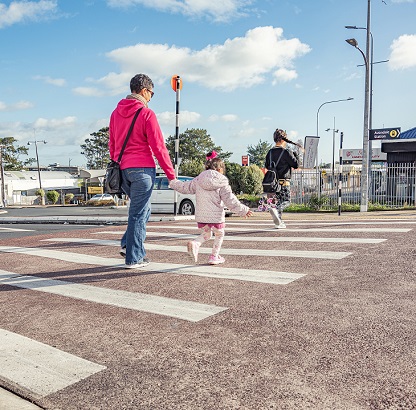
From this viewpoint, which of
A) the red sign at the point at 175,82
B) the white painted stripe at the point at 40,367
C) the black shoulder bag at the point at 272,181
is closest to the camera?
the white painted stripe at the point at 40,367

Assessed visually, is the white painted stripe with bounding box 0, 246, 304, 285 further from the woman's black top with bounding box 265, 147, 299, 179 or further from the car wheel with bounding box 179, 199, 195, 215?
the car wheel with bounding box 179, 199, 195, 215

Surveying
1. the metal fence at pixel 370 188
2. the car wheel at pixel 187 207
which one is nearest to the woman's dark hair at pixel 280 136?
the car wheel at pixel 187 207

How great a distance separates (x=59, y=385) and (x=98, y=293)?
171 centimetres

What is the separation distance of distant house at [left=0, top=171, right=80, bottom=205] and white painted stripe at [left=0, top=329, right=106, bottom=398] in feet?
200

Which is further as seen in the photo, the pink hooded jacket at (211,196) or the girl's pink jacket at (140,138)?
the pink hooded jacket at (211,196)

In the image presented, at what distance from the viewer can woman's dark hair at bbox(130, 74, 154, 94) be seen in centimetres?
477

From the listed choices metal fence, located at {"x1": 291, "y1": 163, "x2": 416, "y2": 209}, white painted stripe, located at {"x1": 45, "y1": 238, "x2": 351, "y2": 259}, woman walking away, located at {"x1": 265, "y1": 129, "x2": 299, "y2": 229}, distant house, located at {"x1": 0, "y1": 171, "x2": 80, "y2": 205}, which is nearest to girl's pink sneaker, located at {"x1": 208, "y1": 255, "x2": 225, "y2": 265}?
white painted stripe, located at {"x1": 45, "y1": 238, "x2": 351, "y2": 259}

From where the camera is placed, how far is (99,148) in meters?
93.0

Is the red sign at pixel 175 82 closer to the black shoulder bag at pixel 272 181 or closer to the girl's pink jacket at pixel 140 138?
the black shoulder bag at pixel 272 181

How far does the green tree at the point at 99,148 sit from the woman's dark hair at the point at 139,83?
8732cm

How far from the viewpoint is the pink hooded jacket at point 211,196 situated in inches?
188

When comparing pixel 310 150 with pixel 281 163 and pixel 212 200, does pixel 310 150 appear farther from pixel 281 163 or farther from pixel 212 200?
pixel 212 200

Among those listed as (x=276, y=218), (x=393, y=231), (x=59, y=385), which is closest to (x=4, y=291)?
(x=59, y=385)

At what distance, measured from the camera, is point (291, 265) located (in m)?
4.46
